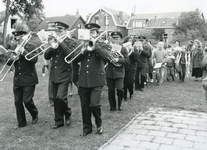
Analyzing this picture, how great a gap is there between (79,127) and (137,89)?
5525 mm

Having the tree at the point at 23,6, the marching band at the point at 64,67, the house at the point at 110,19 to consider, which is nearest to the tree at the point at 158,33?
the house at the point at 110,19

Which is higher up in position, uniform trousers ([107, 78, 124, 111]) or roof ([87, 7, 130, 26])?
roof ([87, 7, 130, 26])

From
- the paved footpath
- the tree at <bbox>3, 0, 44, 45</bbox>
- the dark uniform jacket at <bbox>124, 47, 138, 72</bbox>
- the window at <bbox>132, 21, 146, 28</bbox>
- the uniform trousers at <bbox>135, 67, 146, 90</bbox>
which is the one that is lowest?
the paved footpath

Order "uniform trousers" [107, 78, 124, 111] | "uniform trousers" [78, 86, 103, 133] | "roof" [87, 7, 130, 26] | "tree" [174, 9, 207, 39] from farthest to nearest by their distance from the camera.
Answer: "roof" [87, 7, 130, 26]
"tree" [174, 9, 207, 39]
"uniform trousers" [107, 78, 124, 111]
"uniform trousers" [78, 86, 103, 133]

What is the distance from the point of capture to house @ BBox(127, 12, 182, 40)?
56.7m

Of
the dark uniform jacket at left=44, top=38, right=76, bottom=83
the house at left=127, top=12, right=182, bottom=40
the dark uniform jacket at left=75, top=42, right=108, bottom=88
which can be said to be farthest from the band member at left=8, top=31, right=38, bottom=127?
the house at left=127, top=12, right=182, bottom=40

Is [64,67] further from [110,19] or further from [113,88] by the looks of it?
[110,19]

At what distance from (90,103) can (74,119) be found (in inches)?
57.4

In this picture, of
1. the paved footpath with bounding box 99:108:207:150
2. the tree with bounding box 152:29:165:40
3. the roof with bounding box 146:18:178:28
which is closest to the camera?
the paved footpath with bounding box 99:108:207:150

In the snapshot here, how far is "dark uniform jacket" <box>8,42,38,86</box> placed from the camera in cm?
655

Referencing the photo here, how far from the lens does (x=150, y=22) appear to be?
196 feet

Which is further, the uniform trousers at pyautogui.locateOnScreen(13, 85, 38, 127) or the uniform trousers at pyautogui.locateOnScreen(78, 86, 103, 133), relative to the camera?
the uniform trousers at pyautogui.locateOnScreen(13, 85, 38, 127)

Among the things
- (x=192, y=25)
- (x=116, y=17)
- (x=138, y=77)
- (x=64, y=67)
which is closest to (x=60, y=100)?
(x=64, y=67)

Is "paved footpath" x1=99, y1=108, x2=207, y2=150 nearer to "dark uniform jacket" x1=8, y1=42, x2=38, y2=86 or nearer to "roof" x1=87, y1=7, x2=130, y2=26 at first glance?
"dark uniform jacket" x1=8, y1=42, x2=38, y2=86
